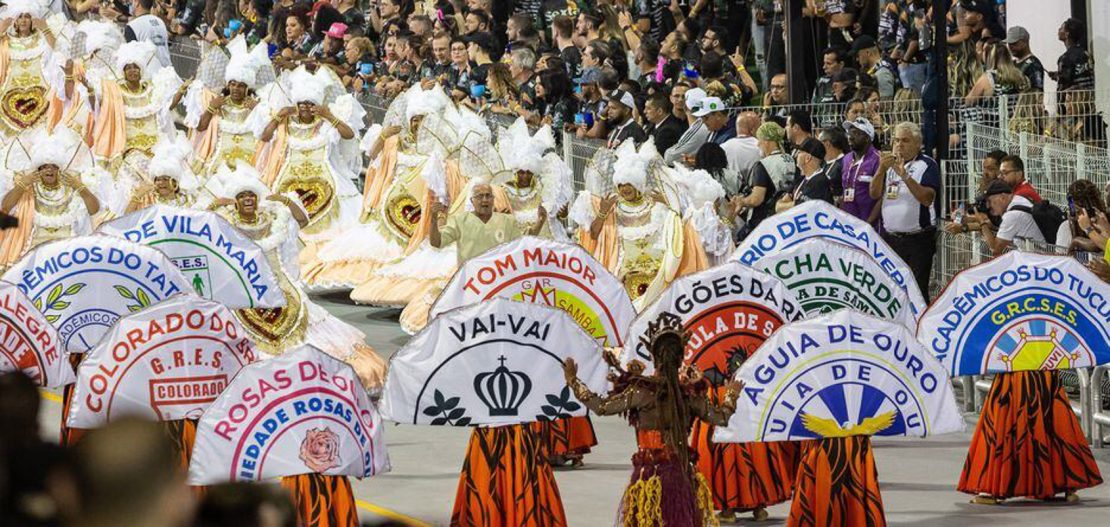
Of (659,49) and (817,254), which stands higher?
(659,49)

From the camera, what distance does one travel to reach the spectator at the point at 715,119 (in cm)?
1545

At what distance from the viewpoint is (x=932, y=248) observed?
44.5ft

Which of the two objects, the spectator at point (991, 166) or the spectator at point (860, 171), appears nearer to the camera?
the spectator at point (991, 166)

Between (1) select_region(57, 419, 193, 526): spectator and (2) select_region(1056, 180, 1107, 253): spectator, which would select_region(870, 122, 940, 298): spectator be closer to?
(2) select_region(1056, 180, 1107, 253): spectator

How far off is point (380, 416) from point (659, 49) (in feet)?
33.1

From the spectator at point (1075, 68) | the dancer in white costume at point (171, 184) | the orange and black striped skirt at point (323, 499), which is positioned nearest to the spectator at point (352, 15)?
the dancer in white costume at point (171, 184)

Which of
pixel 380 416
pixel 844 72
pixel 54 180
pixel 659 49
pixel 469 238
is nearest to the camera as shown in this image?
pixel 380 416

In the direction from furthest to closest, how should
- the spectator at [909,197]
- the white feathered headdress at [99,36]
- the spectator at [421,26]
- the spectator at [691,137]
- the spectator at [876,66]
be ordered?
the white feathered headdress at [99,36] → the spectator at [421,26] → the spectator at [876,66] → the spectator at [691,137] → the spectator at [909,197]

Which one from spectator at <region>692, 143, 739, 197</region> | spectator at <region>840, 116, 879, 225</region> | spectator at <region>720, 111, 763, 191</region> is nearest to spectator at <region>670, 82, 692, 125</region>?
spectator at <region>720, 111, 763, 191</region>

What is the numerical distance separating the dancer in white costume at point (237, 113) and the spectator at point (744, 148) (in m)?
5.04

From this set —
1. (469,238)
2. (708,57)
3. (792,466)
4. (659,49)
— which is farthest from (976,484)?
(659,49)

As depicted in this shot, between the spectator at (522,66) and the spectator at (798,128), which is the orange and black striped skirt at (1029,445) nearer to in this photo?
the spectator at (798,128)

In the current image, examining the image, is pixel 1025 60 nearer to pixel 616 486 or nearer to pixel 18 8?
pixel 616 486

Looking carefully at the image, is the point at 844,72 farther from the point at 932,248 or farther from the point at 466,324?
the point at 466,324
